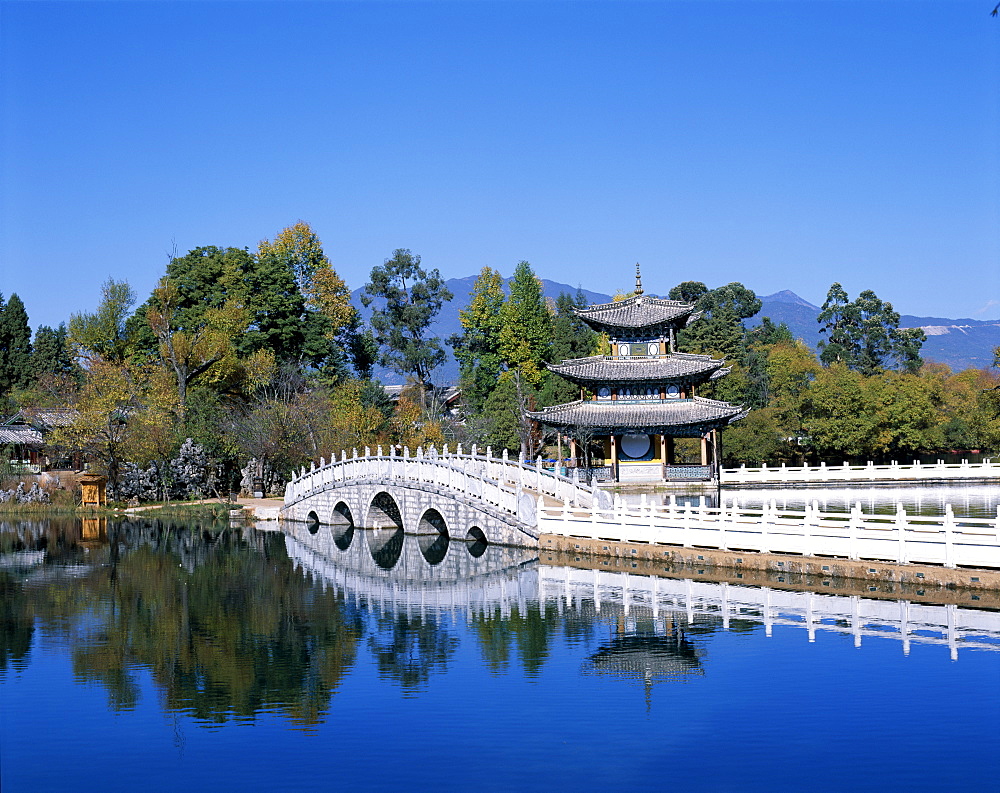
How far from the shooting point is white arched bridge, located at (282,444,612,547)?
1206 inches

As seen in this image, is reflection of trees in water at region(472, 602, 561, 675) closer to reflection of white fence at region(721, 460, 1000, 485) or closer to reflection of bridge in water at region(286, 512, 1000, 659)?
reflection of bridge in water at region(286, 512, 1000, 659)

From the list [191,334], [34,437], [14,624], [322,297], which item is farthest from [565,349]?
[14,624]

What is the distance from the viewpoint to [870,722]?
45.2 feet

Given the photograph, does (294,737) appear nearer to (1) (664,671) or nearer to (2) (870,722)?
(1) (664,671)

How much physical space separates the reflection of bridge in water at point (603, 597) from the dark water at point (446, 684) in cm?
9

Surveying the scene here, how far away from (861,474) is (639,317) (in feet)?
41.4

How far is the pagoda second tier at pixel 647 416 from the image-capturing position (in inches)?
1946

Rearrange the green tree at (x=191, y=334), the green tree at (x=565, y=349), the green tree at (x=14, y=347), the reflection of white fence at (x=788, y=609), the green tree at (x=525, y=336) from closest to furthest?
1. the reflection of white fence at (x=788, y=609)
2. the green tree at (x=191, y=334)
3. the green tree at (x=565, y=349)
4. the green tree at (x=525, y=336)
5. the green tree at (x=14, y=347)

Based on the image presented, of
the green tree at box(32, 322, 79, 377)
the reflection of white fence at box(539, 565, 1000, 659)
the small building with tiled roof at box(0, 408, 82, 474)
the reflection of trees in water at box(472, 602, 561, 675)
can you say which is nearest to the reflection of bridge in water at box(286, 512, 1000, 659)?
the reflection of white fence at box(539, 565, 1000, 659)

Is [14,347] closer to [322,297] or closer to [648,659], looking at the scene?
[322,297]

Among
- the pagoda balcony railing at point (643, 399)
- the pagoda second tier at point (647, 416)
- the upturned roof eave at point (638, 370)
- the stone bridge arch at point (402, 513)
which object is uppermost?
the upturned roof eave at point (638, 370)

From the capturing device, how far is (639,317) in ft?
174

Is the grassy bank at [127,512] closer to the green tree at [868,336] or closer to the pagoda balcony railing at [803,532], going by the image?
the pagoda balcony railing at [803,532]

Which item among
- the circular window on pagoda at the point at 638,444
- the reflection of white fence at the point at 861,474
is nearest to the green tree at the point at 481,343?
the circular window on pagoda at the point at 638,444
